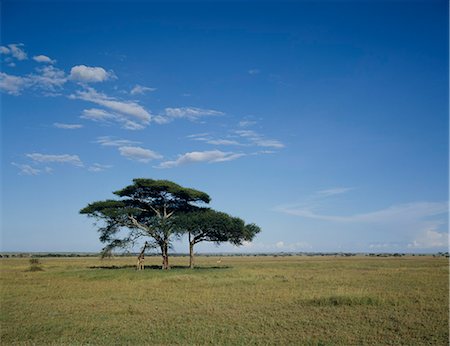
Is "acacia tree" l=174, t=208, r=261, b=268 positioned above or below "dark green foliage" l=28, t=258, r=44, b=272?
above

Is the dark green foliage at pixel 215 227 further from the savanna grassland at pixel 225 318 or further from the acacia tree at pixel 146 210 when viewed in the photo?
the savanna grassland at pixel 225 318

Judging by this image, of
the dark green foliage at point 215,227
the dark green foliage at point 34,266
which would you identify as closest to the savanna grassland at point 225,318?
the dark green foliage at point 215,227

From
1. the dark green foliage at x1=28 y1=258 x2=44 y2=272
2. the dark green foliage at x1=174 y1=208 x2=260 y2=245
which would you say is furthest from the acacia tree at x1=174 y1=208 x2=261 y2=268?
the dark green foliage at x1=28 y1=258 x2=44 y2=272

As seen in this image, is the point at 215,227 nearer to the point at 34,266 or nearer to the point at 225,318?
the point at 34,266

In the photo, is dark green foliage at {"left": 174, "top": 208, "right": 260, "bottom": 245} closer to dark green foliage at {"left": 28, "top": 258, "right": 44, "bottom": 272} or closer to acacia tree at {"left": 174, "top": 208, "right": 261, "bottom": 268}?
acacia tree at {"left": 174, "top": 208, "right": 261, "bottom": 268}

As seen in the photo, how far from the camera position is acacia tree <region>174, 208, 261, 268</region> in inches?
1796

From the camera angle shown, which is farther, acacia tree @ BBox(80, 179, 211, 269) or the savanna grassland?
acacia tree @ BBox(80, 179, 211, 269)

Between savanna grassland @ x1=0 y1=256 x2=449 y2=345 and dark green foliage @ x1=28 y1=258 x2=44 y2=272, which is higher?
savanna grassland @ x1=0 y1=256 x2=449 y2=345

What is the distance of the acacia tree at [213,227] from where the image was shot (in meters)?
45.6

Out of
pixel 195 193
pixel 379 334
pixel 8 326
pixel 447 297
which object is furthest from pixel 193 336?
pixel 195 193

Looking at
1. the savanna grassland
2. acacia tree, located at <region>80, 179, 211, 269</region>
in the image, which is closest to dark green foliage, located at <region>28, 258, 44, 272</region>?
acacia tree, located at <region>80, 179, 211, 269</region>

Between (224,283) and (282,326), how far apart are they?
16073 millimetres

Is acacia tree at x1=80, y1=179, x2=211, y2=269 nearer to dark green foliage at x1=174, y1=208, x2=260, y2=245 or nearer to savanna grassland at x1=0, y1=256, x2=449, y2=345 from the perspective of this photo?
dark green foliage at x1=174, y1=208, x2=260, y2=245

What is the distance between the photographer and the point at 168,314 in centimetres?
1605
